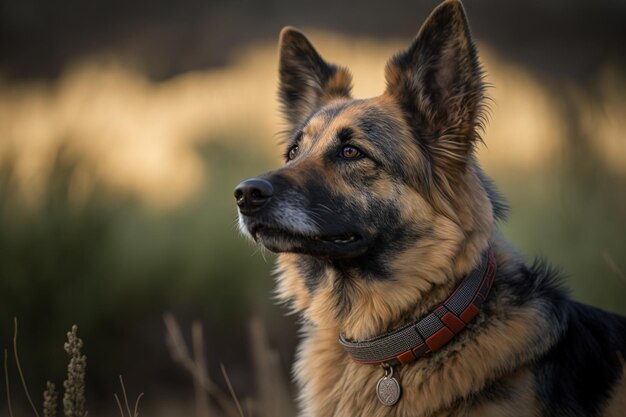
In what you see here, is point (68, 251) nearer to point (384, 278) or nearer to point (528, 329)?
point (384, 278)

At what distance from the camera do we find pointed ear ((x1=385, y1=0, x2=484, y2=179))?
2.87 meters

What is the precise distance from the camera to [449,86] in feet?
9.81

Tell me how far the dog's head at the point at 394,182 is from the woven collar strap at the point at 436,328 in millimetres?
130

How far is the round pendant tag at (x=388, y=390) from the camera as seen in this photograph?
8.72 feet

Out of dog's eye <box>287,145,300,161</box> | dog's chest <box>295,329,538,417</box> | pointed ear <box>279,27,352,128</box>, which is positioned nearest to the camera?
dog's chest <box>295,329,538,417</box>

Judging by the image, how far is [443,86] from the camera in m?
3.03

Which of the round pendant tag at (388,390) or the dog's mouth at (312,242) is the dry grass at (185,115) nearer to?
the dog's mouth at (312,242)

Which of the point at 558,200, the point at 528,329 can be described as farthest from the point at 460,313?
the point at 558,200

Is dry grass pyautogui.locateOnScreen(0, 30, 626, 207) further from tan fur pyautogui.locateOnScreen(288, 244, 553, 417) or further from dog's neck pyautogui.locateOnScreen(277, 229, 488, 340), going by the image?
tan fur pyautogui.locateOnScreen(288, 244, 553, 417)

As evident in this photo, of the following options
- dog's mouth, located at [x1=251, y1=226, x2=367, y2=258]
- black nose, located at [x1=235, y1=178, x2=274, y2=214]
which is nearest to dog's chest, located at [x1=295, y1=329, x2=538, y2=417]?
dog's mouth, located at [x1=251, y1=226, x2=367, y2=258]

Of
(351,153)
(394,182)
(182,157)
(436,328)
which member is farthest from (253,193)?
(182,157)

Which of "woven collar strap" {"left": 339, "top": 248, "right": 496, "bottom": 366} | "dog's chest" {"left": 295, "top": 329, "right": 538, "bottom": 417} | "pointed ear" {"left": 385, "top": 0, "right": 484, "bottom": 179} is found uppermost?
"pointed ear" {"left": 385, "top": 0, "right": 484, "bottom": 179}

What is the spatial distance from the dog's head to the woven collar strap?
0.13 meters

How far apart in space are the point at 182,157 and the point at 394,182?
401cm
